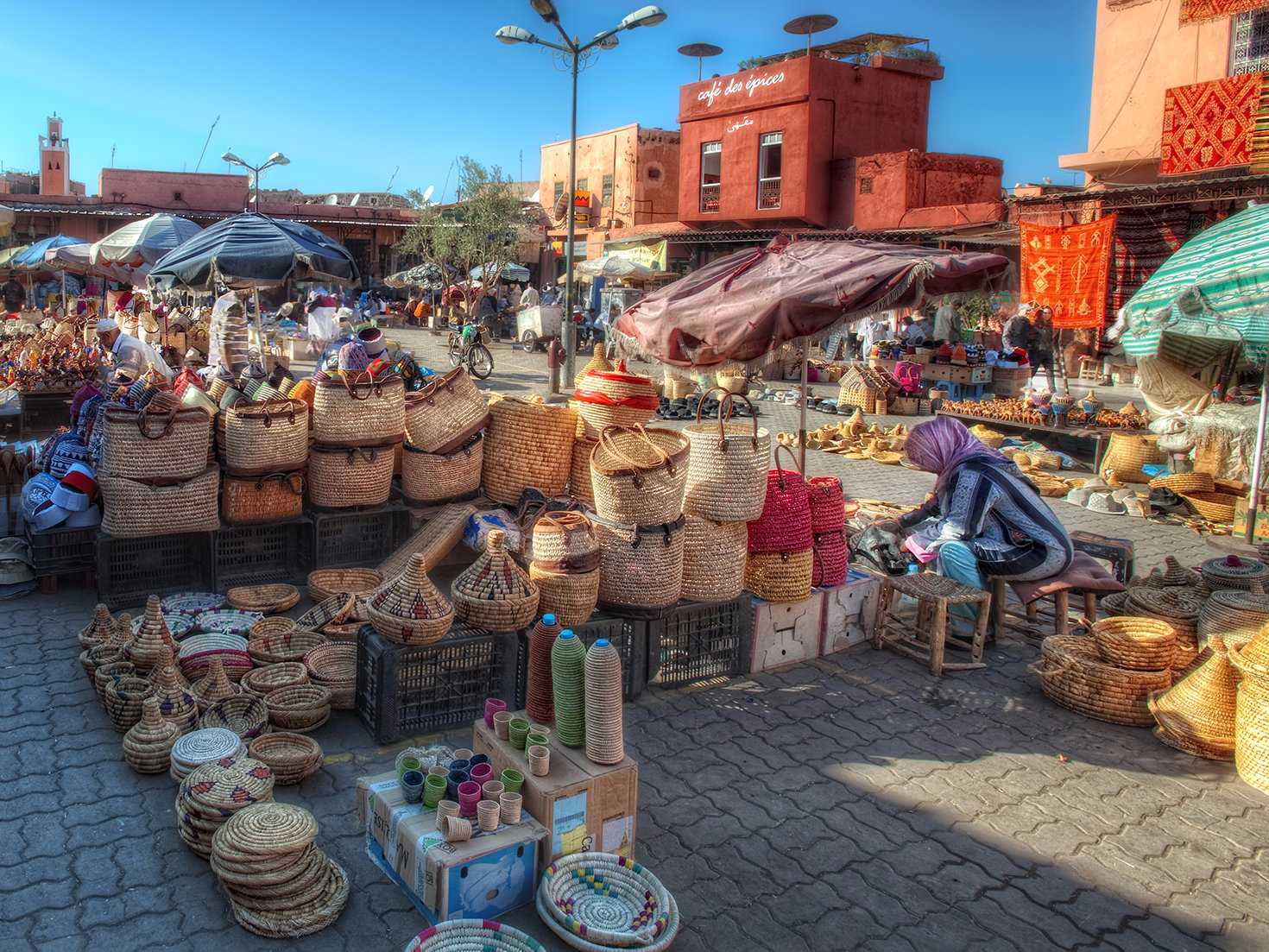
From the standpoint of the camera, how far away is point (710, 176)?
26.1 meters

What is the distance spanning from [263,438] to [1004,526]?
421 centimetres

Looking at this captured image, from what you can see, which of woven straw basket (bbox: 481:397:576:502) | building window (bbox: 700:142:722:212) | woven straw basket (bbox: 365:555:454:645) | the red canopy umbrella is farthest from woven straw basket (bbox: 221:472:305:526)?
building window (bbox: 700:142:722:212)

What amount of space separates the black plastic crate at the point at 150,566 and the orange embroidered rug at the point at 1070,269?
13.2 metres

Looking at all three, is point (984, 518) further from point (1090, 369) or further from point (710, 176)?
point (710, 176)

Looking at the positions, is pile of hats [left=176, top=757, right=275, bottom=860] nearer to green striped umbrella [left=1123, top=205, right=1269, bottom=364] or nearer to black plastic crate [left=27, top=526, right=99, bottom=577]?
black plastic crate [left=27, top=526, right=99, bottom=577]

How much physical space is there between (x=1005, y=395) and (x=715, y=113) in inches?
525

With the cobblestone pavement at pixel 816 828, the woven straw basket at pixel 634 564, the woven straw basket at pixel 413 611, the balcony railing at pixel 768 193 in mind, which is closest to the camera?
the cobblestone pavement at pixel 816 828

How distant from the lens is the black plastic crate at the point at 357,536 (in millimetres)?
5762

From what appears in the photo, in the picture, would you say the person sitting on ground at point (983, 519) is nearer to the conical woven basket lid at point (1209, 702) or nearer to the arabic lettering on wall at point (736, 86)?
the conical woven basket lid at point (1209, 702)

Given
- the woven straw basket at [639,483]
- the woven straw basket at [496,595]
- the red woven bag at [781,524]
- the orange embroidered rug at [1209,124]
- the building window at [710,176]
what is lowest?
the woven straw basket at [496,595]

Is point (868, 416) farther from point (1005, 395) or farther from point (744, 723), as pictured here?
point (744, 723)

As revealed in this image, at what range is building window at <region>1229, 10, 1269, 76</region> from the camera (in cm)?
1551

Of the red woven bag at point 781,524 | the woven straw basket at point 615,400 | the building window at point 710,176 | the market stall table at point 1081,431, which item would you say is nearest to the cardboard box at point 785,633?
the red woven bag at point 781,524

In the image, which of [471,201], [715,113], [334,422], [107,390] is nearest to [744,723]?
[334,422]
